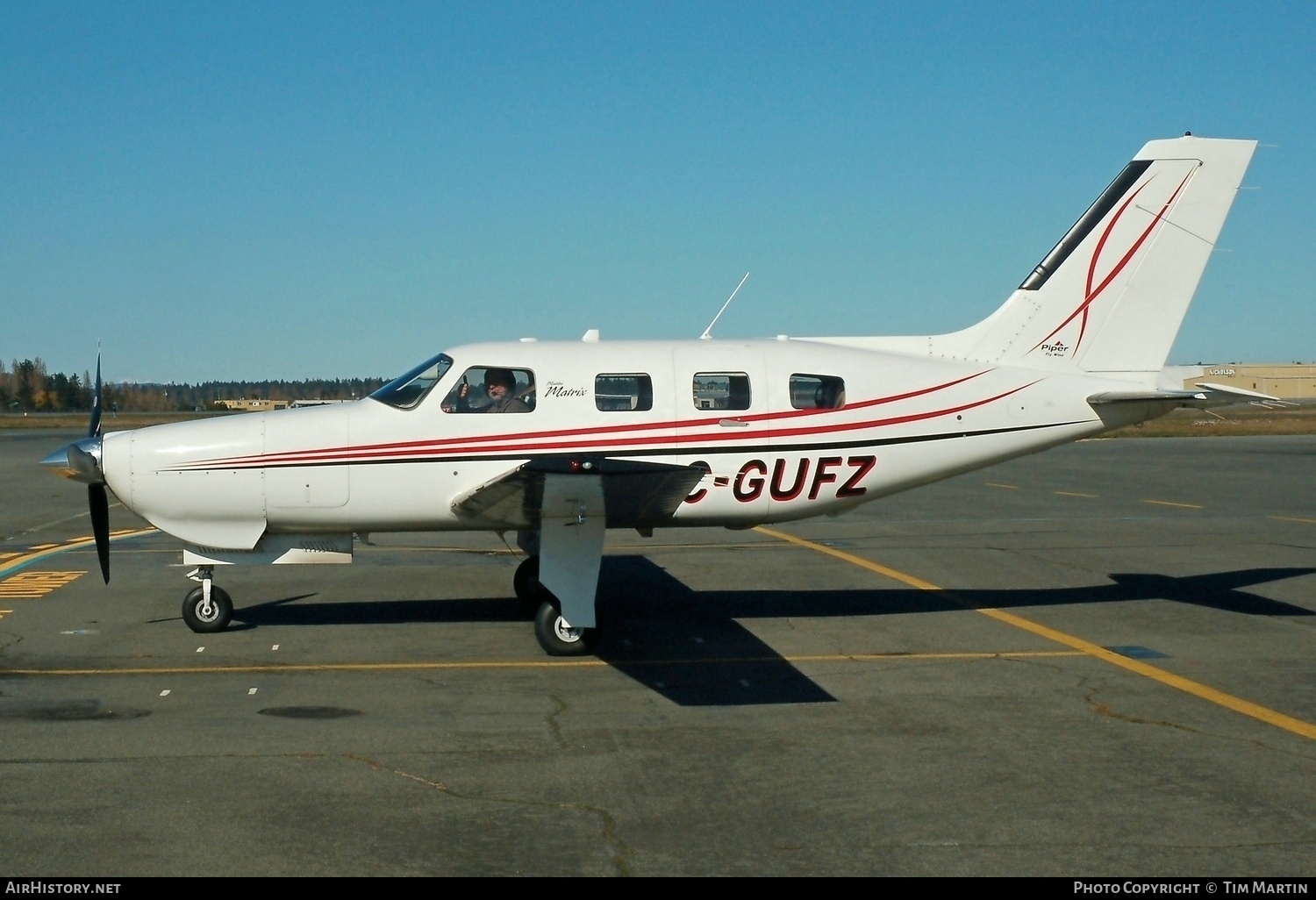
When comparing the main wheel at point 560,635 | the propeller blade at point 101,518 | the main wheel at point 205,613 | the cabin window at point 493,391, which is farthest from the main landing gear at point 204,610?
the main wheel at point 560,635

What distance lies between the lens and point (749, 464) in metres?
11.3

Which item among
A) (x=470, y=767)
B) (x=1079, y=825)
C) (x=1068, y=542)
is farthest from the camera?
(x=1068, y=542)

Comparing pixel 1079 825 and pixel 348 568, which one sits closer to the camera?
pixel 1079 825

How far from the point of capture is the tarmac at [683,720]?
5.95m

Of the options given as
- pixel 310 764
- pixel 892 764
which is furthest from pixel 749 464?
pixel 310 764

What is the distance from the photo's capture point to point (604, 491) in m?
9.98

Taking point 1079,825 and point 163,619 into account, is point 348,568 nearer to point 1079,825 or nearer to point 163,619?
point 163,619

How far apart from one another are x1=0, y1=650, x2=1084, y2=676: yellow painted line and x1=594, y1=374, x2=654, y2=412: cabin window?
244cm

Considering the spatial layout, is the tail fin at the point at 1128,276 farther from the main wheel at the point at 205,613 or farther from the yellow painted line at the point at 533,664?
the main wheel at the point at 205,613

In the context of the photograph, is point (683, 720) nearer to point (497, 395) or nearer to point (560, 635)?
point (560, 635)

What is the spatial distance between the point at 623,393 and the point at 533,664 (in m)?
2.74
